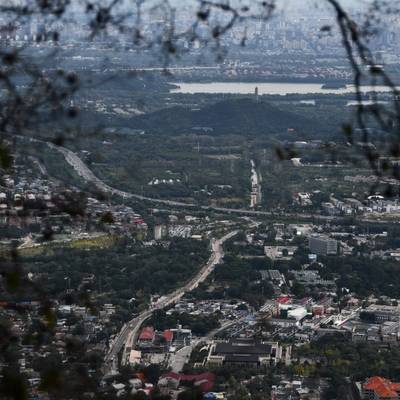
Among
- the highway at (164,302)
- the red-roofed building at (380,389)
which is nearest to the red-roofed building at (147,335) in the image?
the highway at (164,302)

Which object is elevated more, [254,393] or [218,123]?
[254,393]

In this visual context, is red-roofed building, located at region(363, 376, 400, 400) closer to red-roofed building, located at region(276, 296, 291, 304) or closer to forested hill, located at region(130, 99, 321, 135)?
red-roofed building, located at region(276, 296, 291, 304)

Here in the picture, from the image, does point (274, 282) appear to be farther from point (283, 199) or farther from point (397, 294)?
point (283, 199)

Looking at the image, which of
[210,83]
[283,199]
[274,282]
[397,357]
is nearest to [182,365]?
[397,357]

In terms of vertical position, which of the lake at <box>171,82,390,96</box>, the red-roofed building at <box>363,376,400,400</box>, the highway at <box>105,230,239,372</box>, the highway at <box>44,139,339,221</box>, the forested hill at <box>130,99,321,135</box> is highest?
the red-roofed building at <box>363,376,400,400</box>

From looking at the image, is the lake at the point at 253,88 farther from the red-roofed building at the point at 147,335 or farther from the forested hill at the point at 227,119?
the red-roofed building at the point at 147,335

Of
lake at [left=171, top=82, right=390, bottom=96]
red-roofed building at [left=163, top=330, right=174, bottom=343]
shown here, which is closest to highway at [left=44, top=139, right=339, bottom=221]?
red-roofed building at [left=163, top=330, right=174, bottom=343]
